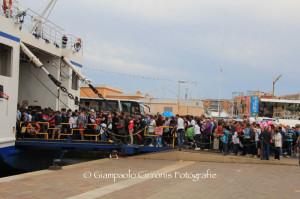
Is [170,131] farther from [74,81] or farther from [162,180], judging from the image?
[162,180]

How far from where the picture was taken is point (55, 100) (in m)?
20.5

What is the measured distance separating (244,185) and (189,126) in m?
8.27

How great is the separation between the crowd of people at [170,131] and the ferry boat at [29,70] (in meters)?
1.26

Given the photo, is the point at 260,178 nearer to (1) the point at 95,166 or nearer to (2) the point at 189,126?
(1) the point at 95,166

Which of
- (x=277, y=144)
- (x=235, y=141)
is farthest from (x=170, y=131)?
(x=277, y=144)

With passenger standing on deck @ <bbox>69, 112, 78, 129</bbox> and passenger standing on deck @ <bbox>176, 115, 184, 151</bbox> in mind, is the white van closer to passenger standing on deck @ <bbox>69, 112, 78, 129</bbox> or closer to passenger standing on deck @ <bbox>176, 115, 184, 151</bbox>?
passenger standing on deck @ <bbox>176, 115, 184, 151</bbox>

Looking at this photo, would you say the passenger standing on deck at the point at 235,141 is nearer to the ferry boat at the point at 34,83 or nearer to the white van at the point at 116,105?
the ferry boat at the point at 34,83

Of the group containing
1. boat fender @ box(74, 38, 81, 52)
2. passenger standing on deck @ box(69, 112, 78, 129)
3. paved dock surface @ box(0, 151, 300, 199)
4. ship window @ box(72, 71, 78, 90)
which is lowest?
paved dock surface @ box(0, 151, 300, 199)

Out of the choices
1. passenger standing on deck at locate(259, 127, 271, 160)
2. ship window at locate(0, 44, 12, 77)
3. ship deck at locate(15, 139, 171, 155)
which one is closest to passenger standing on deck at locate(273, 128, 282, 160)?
passenger standing on deck at locate(259, 127, 271, 160)

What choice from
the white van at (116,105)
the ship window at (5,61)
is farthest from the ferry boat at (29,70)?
the white van at (116,105)

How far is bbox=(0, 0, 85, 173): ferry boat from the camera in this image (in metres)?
16.0

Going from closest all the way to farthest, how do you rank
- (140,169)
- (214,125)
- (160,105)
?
(140,169) < (214,125) < (160,105)

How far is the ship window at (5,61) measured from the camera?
53.3 feet

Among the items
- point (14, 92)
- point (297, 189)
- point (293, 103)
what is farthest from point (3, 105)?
point (293, 103)
